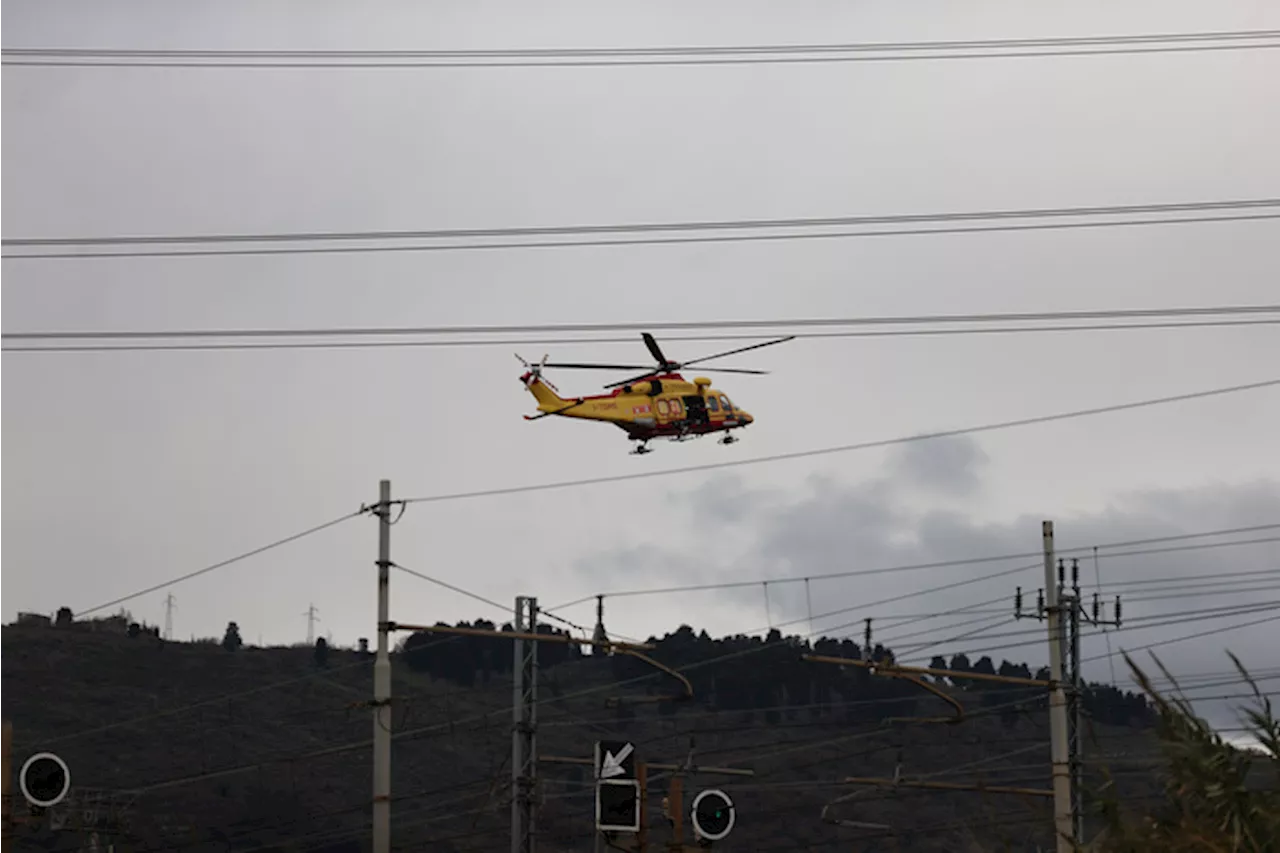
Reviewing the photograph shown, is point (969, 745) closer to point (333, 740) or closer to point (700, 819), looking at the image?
point (333, 740)

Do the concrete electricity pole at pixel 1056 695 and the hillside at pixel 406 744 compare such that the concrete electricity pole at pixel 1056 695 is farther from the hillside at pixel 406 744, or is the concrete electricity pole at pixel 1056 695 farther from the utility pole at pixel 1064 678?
the hillside at pixel 406 744

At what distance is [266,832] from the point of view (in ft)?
450

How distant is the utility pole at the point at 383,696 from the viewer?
34.8 m

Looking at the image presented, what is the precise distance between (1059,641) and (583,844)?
102361 mm

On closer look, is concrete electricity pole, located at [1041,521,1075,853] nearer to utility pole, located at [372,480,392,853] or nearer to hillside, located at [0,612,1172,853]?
utility pole, located at [372,480,392,853]

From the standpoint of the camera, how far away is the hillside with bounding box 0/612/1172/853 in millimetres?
136250

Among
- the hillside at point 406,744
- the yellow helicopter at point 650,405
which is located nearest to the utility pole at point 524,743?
the yellow helicopter at point 650,405

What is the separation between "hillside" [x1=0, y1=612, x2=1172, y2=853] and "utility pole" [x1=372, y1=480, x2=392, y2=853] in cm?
8044

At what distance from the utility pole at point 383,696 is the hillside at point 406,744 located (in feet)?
264

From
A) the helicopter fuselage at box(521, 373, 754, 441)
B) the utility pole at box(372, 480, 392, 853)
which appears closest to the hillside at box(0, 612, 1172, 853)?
the helicopter fuselage at box(521, 373, 754, 441)

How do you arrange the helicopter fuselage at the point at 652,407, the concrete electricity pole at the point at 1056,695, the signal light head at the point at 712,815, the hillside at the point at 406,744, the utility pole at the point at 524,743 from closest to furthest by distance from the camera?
the signal light head at the point at 712,815 < the concrete electricity pole at the point at 1056,695 < the utility pole at the point at 524,743 < the helicopter fuselage at the point at 652,407 < the hillside at the point at 406,744

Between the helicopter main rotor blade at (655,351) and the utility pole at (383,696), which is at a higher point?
the helicopter main rotor blade at (655,351)

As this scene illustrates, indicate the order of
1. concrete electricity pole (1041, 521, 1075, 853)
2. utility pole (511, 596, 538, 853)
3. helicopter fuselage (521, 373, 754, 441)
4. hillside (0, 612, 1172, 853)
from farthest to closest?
hillside (0, 612, 1172, 853) → helicopter fuselage (521, 373, 754, 441) → utility pole (511, 596, 538, 853) → concrete electricity pole (1041, 521, 1075, 853)

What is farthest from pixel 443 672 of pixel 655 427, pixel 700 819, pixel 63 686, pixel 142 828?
pixel 700 819
